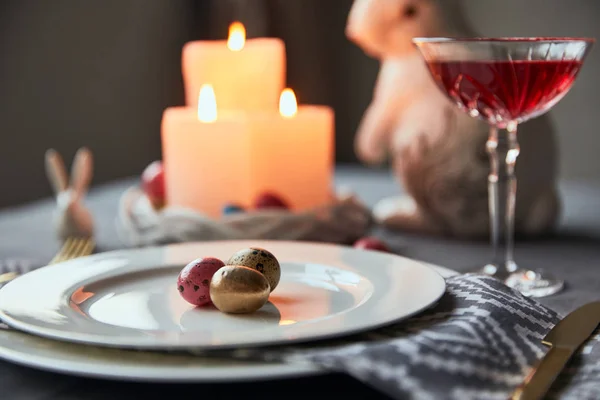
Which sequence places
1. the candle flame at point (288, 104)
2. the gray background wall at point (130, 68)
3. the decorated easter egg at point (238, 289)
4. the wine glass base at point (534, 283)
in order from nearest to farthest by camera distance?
the decorated easter egg at point (238, 289), the wine glass base at point (534, 283), the candle flame at point (288, 104), the gray background wall at point (130, 68)

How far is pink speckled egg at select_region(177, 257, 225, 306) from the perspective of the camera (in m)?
0.63

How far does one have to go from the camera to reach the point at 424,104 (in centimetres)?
118

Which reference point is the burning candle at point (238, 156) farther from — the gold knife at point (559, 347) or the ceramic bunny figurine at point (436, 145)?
the gold knife at point (559, 347)

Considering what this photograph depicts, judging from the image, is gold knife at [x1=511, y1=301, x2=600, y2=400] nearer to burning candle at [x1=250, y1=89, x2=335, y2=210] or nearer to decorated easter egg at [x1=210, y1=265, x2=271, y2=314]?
decorated easter egg at [x1=210, y1=265, x2=271, y2=314]

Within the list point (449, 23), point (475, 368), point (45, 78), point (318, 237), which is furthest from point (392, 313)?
point (45, 78)

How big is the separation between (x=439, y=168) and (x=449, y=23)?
A: 0.22m

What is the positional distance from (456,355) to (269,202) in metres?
0.61

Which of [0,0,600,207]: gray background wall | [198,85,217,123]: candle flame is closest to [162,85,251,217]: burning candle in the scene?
[198,85,217,123]: candle flame

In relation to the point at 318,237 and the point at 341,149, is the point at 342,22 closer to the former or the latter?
the point at 341,149

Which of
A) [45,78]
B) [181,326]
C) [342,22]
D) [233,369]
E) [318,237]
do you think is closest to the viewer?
[233,369]

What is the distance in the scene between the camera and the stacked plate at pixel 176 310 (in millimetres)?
493

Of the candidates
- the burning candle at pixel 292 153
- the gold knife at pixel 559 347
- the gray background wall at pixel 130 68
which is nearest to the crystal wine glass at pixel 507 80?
the gold knife at pixel 559 347

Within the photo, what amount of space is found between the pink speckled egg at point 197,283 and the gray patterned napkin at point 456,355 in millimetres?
142

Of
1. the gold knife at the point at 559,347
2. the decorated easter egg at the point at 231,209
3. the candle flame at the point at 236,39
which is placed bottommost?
the gold knife at the point at 559,347
